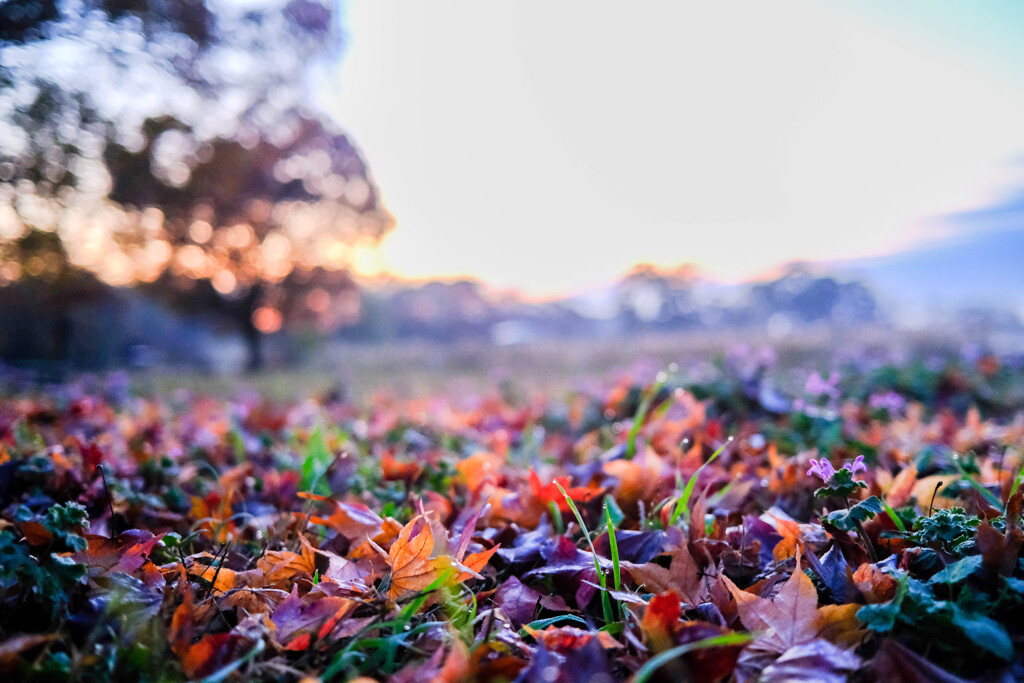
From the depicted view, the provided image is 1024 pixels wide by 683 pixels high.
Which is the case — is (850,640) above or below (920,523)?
below

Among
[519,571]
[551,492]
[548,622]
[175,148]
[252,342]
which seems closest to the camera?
[548,622]

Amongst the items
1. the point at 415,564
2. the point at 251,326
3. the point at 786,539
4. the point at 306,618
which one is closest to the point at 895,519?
the point at 786,539

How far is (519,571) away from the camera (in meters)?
1.19

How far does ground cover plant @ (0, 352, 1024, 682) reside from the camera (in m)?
0.80

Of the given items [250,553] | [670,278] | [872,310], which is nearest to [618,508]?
[250,553]

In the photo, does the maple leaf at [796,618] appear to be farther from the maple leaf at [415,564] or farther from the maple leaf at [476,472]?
the maple leaf at [476,472]

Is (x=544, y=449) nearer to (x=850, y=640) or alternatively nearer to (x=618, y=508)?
(x=618, y=508)

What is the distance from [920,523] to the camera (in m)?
0.99

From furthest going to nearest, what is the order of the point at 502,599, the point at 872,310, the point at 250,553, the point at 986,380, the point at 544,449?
Result: the point at 872,310
the point at 986,380
the point at 544,449
the point at 250,553
the point at 502,599

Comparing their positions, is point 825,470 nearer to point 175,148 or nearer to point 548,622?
point 548,622

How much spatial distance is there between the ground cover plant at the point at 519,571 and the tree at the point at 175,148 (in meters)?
1.16

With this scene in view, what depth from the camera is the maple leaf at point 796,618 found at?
0.84 metres

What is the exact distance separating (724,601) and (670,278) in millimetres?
18269

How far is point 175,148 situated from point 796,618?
5.46 m
